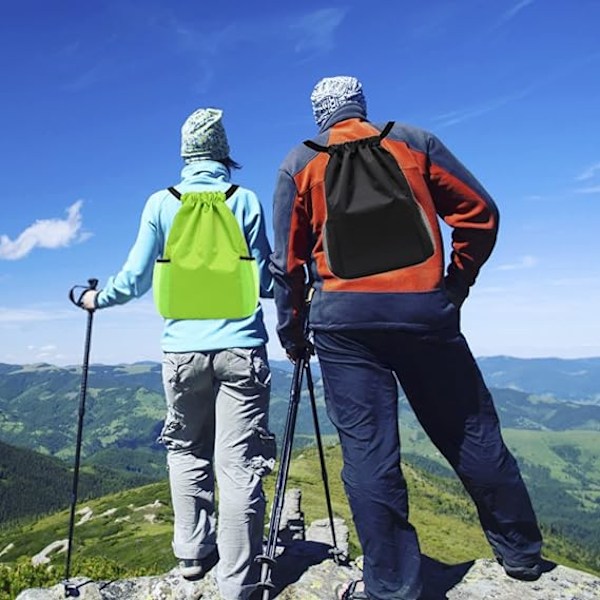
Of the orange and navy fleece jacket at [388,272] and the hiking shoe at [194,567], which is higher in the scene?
the orange and navy fleece jacket at [388,272]

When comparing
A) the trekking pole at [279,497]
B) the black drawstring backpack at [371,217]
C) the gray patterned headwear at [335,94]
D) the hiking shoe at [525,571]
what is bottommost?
the hiking shoe at [525,571]

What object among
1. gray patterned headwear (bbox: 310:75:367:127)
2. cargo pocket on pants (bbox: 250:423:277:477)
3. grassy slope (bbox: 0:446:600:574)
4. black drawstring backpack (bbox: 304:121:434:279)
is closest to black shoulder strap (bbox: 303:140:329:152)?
black drawstring backpack (bbox: 304:121:434:279)

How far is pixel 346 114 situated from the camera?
491cm

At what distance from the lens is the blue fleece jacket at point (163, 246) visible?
5.47 metres

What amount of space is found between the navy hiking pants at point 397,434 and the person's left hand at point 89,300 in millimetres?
2566

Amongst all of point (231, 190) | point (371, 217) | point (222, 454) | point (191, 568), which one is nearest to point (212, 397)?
point (222, 454)

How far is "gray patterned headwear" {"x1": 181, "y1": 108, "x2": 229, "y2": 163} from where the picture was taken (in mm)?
5898

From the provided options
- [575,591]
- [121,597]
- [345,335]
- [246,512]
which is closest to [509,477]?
[575,591]

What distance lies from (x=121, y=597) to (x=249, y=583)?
56.8 inches

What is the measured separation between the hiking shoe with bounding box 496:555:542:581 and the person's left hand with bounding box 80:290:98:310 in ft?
14.8

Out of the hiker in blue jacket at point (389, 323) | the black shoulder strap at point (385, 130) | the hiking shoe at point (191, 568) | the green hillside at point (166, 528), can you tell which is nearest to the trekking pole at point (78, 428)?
the hiking shoe at point (191, 568)

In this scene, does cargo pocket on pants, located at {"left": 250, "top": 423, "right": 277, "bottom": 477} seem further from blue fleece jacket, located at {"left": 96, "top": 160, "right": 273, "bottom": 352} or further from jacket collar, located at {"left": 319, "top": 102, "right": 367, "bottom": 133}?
jacket collar, located at {"left": 319, "top": 102, "right": 367, "bottom": 133}

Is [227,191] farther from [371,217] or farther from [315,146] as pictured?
[371,217]

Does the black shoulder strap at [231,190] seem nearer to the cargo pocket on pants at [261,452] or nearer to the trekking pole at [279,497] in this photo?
the trekking pole at [279,497]
